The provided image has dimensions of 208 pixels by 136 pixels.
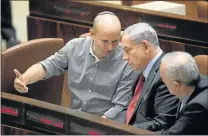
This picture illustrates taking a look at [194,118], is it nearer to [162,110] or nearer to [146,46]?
[162,110]

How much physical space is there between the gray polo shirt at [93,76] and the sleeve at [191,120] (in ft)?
1.88

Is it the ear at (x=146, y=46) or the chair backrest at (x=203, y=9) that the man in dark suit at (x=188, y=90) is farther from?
the chair backrest at (x=203, y=9)

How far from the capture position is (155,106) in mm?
2354

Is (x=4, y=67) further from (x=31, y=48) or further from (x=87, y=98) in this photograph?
(x=87, y=98)

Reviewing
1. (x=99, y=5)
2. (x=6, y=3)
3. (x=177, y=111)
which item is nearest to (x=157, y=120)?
(x=177, y=111)

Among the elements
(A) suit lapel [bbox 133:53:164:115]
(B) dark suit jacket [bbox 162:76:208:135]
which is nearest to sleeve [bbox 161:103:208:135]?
(B) dark suit jacket [bbox 162:76:208:135]

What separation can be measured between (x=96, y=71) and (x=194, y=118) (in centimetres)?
79

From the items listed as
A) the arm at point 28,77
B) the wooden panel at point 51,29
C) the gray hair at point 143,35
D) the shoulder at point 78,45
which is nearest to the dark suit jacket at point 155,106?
the gray hair at point 143,35

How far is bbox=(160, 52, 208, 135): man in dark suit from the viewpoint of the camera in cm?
205

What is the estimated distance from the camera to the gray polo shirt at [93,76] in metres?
2.67

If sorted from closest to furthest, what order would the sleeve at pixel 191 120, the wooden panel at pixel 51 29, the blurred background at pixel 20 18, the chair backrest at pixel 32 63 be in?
the sleeve at pixel 191 120, the chair backrest at pixel 32 63, the wooden panel at pixel 51 29, the blurred background at pixel 20 18

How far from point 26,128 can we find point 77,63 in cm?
59

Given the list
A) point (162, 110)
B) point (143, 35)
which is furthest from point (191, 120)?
point (143, 35)

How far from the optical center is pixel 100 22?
2596 mm
